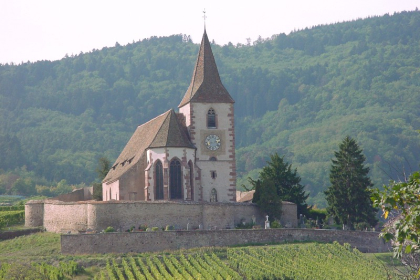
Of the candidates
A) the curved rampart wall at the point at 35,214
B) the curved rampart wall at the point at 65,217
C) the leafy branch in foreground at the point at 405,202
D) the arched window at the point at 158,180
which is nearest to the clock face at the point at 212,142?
the arched window at the point at 158,180

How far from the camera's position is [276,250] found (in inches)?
2341

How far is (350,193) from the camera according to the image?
2660 inches

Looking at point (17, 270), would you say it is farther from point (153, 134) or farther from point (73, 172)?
point (73, 172)

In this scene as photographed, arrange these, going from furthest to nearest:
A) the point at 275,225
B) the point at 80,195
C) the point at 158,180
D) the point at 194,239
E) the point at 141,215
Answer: the point at 80,195
the point at 158,180
the point at 275,225
the point at 141,215
the point at 194,239

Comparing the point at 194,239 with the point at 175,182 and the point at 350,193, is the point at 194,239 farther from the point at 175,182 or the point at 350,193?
the point at 350,193

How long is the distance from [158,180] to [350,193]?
14314mm

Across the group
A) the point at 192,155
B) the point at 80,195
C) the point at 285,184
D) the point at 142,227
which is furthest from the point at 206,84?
the point at 80,195

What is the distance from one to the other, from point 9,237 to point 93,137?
123m

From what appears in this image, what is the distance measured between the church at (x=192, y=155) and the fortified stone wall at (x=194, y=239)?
7952 mm

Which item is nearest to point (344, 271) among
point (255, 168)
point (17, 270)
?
point (17, 270)

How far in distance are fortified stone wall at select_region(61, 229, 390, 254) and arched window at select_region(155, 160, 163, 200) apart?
910 cm

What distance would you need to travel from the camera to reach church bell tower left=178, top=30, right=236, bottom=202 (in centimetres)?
7219

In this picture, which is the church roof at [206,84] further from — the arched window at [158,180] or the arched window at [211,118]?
the arched window at [158,180]

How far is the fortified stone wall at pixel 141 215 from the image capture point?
62.9m
